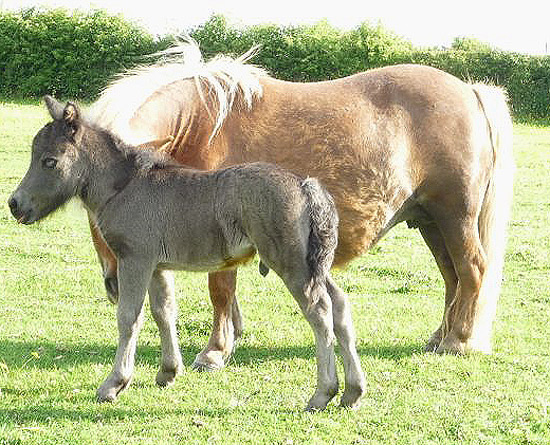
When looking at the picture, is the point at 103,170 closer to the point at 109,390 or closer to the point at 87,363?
the point at 109,390

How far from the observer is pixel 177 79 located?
6961 mm

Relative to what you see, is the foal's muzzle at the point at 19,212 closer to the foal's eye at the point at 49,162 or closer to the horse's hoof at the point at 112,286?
the foal's eye at the point at 49,162

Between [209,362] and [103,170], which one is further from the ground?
[103,170]

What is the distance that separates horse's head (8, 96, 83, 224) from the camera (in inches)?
219

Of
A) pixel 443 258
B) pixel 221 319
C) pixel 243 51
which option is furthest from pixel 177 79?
pixel 243 51

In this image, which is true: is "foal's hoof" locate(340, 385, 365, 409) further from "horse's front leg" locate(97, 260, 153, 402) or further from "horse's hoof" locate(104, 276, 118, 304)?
"horse's hoof" locate(104, 276, 118, 304)

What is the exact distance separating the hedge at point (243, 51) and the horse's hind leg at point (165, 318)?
86.2 feet

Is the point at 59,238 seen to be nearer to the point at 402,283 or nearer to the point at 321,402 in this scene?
the point at 402,283

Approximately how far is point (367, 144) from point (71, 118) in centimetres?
255

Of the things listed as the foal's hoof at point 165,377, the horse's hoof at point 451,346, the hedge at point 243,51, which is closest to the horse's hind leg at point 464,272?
the horse's hoof at point 451,346

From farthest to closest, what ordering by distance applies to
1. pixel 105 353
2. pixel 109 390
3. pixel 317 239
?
1. pixel 105 353
2. pixel 109 390
3. pixel 317 239

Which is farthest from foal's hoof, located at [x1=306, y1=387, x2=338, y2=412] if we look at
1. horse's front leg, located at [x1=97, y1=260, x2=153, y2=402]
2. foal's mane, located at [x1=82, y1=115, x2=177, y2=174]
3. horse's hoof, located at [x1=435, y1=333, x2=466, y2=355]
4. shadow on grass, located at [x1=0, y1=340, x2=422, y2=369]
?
horse's hoof, located at [x1=435, y1=333, x2=466, y2=355]

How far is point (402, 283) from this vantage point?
32.8ft

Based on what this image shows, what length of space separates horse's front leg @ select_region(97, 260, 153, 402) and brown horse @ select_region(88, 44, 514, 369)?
1135mm
